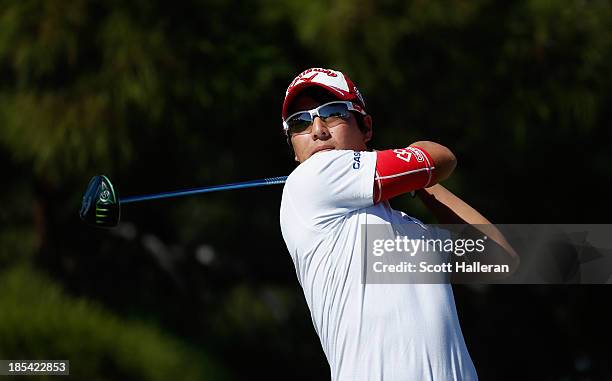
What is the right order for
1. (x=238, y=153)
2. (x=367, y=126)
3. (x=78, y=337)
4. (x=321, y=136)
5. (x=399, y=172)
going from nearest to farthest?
(x=399, y=172)
(x=321, y=136)
(x=367, y=126)
(x=78, y=337)
(x=238, y=153)

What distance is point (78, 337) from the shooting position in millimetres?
6586

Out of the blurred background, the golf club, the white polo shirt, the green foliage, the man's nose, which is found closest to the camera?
the white polo shirt

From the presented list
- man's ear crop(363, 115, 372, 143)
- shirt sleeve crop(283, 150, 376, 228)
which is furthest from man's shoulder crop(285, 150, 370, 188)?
man's ear crop(363, 115, 372, 143)

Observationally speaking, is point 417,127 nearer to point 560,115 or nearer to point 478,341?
point 560,115

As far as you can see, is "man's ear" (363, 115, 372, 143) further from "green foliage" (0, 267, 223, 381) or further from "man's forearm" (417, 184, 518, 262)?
"green foliage" (0, 267, 223, 381)

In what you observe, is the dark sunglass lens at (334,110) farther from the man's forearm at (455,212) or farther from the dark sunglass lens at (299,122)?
the man's forearm at (455,212)

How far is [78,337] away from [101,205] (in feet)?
10.6

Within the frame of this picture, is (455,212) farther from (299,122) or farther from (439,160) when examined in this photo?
(299,122)

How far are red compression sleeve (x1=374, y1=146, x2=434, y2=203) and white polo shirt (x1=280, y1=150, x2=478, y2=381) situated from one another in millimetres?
20

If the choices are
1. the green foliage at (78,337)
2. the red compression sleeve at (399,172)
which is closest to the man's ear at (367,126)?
the red compression sleeve at (399,172)

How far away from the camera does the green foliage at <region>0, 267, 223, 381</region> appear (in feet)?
21.4

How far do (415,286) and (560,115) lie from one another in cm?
469

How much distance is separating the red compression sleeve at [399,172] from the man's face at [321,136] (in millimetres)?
201

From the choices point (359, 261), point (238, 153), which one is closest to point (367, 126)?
point (359, 261)
